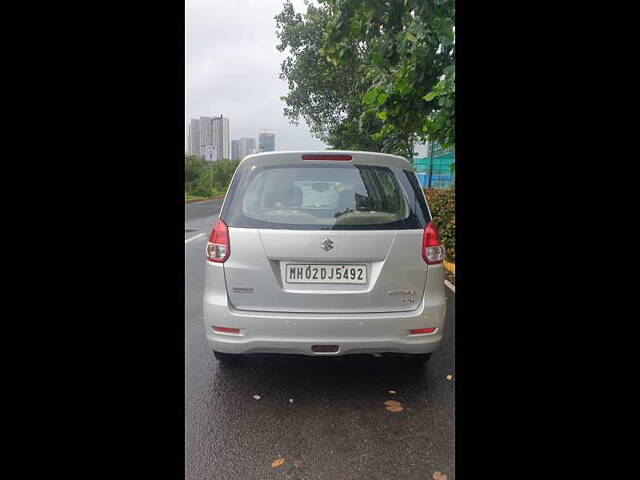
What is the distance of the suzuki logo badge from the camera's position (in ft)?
8.80

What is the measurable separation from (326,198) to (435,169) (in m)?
7.52

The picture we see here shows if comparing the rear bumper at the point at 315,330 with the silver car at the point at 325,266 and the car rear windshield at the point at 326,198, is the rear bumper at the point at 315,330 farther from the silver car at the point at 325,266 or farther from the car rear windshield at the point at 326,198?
the car rear windshield at the point at 326,198

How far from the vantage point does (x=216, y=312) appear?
2777 millimetres

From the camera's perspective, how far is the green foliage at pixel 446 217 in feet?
26.0

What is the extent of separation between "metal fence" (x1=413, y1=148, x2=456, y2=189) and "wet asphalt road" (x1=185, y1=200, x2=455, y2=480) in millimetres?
5531

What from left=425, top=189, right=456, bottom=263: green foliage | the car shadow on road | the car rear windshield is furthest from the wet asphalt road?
left=425, top=189, right=456, bottom=263: green foliage

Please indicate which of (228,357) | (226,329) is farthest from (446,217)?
(226,329)

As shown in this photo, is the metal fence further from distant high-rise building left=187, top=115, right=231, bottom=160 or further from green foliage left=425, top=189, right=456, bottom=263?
distant high-rise building left=187, top=115, right=231, bottom=160

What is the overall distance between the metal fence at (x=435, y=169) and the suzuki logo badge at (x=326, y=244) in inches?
236

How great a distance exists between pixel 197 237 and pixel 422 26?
9.13 m

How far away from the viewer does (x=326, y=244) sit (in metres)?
2.69

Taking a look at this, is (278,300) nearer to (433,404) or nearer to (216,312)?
(216,312)
